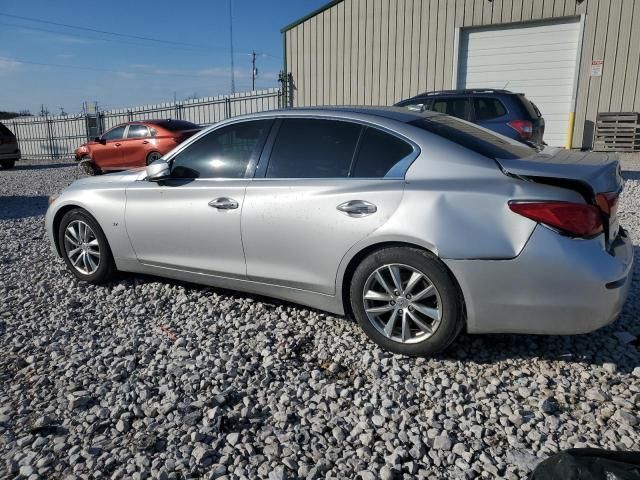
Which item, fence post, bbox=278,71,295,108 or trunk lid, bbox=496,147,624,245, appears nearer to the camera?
trunk lid, bbox=496,147,624,245

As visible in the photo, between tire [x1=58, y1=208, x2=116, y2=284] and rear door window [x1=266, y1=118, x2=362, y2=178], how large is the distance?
183 cm

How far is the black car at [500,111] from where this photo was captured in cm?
864

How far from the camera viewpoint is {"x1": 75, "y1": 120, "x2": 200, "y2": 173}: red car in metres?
Result: 13.3

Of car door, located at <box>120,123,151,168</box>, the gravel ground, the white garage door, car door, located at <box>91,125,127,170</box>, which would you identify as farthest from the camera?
the white garage door

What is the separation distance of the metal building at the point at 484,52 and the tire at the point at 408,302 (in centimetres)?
1386

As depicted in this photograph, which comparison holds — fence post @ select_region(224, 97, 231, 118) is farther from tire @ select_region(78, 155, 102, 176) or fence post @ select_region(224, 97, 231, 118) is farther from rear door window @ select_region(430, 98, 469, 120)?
rear door window @ select_region(430, 98, 469, 120)

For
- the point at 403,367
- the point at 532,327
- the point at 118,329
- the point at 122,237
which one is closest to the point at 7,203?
the point at 122,237

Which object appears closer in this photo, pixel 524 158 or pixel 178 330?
pixel 524 158

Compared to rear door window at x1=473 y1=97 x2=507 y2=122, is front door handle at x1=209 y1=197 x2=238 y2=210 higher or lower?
lower

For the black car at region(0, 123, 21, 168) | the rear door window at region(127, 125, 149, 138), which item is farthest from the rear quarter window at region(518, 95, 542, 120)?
the black car at region(0, 123, 21, 168)

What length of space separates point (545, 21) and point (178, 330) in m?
14.8

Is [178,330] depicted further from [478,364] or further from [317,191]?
[478,364]

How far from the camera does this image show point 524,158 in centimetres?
306

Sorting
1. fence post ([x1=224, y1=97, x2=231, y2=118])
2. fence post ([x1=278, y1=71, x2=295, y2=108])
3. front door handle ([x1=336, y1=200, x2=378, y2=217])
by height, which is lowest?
front door handle ([x1=336, y1=200, x2=378, y2=217])
